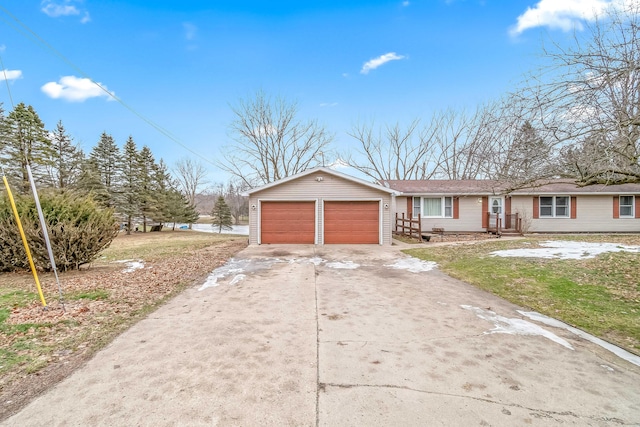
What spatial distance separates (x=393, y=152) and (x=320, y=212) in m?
18.6

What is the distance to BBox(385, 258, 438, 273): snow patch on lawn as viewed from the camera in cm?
763

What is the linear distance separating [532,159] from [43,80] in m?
17.7

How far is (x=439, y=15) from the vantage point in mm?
11719

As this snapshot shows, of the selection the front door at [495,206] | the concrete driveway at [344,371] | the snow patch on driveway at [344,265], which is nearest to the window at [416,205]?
the front door at [495,206]

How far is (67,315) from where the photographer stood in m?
4.30

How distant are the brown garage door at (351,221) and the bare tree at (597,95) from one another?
7575 millimetres

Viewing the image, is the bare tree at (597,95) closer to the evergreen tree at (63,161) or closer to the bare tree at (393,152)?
the bare tree at (393,152)

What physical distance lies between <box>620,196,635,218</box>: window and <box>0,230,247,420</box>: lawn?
2089cm

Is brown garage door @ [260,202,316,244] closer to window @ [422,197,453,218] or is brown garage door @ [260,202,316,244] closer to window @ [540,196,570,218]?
window @ [422,197,453,218]

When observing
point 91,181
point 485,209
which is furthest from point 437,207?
point 91,181

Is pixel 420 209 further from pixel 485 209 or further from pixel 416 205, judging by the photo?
pixel 485 209

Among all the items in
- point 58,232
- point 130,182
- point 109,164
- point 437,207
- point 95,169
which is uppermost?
point 109,164

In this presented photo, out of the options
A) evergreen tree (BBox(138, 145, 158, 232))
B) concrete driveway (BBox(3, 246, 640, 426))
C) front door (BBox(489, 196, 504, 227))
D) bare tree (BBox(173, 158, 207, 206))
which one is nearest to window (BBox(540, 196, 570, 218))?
front door (BBox(489, 196, 504, 227))

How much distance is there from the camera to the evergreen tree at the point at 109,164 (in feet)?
80.0
